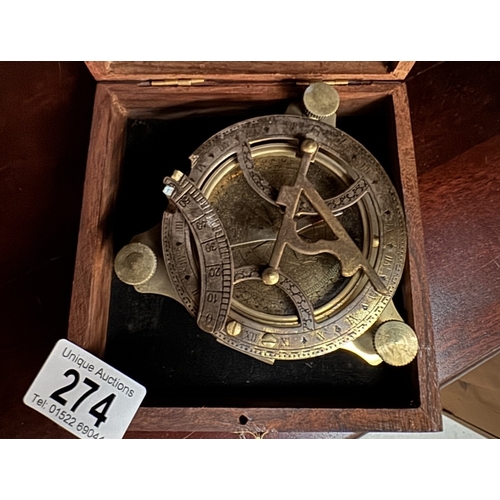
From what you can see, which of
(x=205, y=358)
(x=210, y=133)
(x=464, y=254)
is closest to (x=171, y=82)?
(x=210, y=133)

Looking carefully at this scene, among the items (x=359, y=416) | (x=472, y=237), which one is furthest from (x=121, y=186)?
(x=472, y=237)

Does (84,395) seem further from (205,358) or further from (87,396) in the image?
(205,358)

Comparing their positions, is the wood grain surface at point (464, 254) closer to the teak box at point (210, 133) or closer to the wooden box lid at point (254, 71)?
the teak box at point (210, 133)

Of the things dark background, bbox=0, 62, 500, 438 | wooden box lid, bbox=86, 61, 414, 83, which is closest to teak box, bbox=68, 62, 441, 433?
wooden box lid, bbox=86, 61, 414, 83

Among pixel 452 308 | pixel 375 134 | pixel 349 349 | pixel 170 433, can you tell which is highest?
pixel 375 134

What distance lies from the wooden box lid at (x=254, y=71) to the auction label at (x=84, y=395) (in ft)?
1.85

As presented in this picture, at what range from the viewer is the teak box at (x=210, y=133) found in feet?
2.97

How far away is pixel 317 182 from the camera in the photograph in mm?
1057

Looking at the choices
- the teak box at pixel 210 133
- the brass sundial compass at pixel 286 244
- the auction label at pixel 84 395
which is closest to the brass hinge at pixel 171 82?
the teak box at pixel 210 133

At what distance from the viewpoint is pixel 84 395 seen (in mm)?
870

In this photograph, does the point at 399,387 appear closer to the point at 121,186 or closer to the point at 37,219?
the point at 121,186

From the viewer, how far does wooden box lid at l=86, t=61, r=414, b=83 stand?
1065mm

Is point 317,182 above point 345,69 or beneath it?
beneath

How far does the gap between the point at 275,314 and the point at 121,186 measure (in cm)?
44
